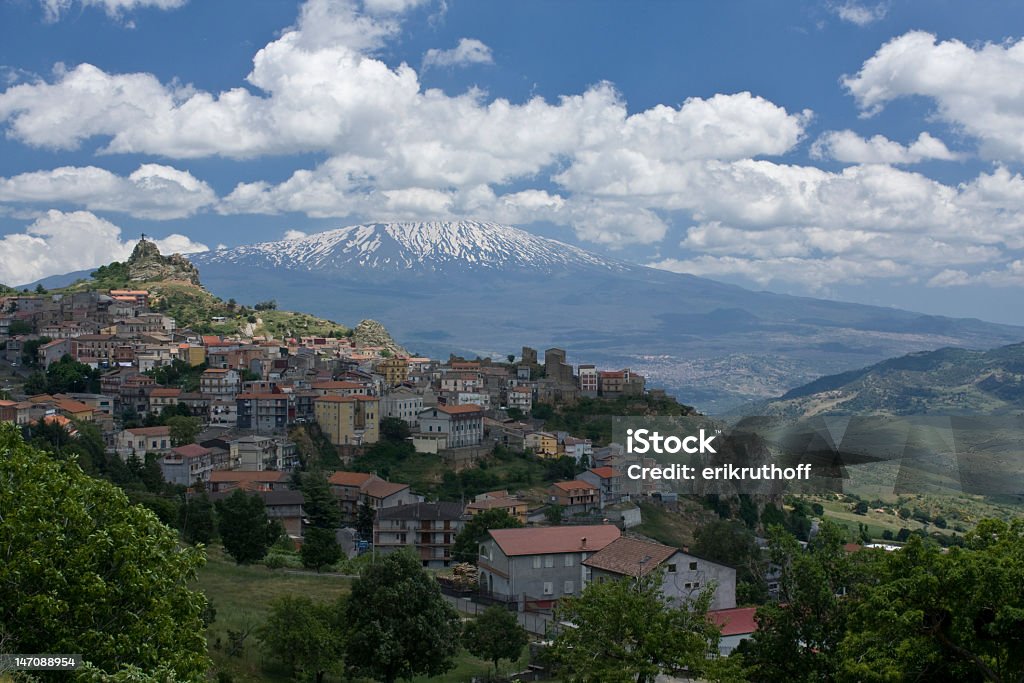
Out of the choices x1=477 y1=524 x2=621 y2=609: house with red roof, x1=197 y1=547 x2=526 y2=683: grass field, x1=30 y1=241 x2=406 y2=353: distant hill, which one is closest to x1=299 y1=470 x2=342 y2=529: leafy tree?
x1=197 y1=547 x2=526 y2=683: grass field

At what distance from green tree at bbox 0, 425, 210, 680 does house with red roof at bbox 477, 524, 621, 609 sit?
21008 millimetres

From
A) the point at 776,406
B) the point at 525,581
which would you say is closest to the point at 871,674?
the point at 525,581

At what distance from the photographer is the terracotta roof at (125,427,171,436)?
50938 mm

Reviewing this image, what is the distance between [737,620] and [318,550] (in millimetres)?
15996

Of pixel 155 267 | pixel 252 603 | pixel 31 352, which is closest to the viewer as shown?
pixel 252 603

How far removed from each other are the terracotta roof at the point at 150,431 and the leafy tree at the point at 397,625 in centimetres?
3399

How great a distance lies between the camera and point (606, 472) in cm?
5547

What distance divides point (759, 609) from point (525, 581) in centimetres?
1652

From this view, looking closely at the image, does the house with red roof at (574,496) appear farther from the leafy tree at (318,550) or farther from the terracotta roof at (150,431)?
the terracotta roof at (150,431)

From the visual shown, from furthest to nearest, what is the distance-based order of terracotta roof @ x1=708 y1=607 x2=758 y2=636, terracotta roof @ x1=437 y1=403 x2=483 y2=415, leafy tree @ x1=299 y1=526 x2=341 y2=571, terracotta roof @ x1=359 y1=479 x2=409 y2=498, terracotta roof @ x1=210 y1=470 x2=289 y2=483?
terracotta roof @ x1=437 y1=403 x2=483 y2=415
terracotta roof @ x1=210 y1=470 x2=289 y2=483
terracotta roof @ x1=359 y1=479 x2=409 y2=498
leafy tree @ x1=299 y1=526 x2=341 y2=571
terracotta roof @ x1=708 y1=607 x2=758 y2=636

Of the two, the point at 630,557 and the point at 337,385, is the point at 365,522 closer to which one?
the point at 337,385
